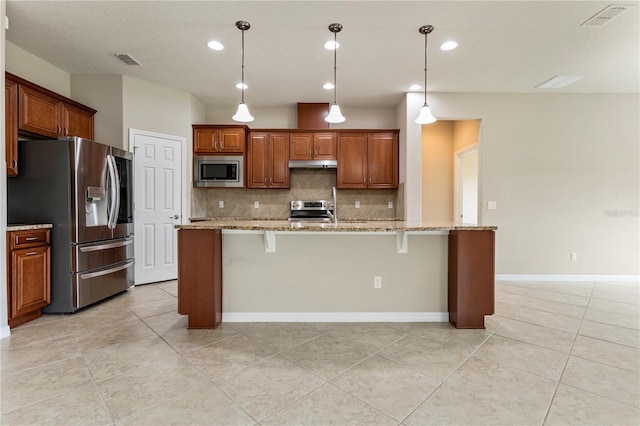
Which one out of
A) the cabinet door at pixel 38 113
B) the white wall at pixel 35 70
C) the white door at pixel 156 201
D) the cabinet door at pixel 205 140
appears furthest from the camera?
the cabinet door at pixel 205 140

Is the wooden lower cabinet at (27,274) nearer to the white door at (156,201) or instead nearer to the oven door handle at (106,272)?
the oven door handle at (106,272)

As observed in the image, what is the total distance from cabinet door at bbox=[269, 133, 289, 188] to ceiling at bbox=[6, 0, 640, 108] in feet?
2.62

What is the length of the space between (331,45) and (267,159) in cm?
221

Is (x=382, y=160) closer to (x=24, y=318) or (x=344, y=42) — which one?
(x=344, y=42)

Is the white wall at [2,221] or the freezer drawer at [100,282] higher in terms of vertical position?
the white wall at [2,221]

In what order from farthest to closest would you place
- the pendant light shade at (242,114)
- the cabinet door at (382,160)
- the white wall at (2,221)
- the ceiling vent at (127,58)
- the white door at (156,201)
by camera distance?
1. the cabinet door at (382,160)
2. the white door at (156,201)
3. the ceiling vent at (127,58)
4. the pendant light shade at (242,114)
5. the white wall at (2,221)

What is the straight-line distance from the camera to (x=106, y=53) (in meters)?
3.23

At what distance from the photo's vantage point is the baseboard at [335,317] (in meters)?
2.70

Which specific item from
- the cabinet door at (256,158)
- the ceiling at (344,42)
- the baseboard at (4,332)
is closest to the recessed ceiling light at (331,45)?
the ceiling at (344,42)

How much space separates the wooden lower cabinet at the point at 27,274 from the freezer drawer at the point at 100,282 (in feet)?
0.77

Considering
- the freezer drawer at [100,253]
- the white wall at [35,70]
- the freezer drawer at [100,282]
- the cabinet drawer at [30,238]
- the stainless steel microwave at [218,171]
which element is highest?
the white wall at [35,70]

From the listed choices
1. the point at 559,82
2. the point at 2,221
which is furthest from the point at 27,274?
the point at 559,82

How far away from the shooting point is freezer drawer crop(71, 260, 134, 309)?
2947 mm

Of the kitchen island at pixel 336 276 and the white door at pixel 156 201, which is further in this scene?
the white door at pixel 156 201
